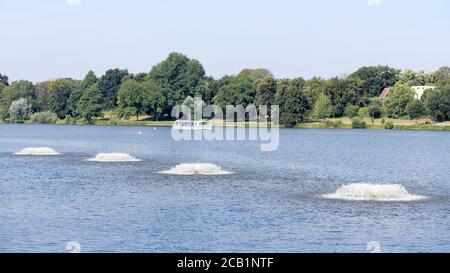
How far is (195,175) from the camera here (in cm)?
7525

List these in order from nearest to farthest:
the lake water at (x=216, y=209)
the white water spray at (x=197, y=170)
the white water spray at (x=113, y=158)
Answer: the lake water at (x=216, y=209)
the white water spray at (x=197, y=170)
the white water spray at (x=113, y=158)

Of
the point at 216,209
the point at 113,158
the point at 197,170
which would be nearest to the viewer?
the point at 216,209

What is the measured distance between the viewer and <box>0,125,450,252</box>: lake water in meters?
40.7

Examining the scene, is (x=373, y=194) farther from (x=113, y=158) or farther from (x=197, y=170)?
(x=113, y=158)

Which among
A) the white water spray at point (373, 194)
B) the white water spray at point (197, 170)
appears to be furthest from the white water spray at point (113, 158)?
the white water spray at point (373, 194)

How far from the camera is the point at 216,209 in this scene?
52.4 m

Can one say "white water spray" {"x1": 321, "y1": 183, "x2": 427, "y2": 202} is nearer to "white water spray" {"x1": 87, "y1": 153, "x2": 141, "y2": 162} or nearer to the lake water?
the lake water

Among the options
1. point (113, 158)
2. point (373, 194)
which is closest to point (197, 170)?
point (113, 158)

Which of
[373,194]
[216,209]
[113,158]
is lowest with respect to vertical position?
[216,209]

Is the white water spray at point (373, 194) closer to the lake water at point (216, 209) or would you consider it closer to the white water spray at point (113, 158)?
the lake water at point (216, 209)

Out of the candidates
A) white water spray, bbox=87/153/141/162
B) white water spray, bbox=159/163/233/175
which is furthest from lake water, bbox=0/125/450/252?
white water spray, bbox=87/153/141/162

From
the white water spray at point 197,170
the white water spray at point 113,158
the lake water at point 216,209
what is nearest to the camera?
the lake water at point 216,209

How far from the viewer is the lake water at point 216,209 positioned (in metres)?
40.7
